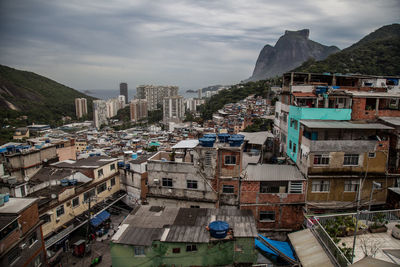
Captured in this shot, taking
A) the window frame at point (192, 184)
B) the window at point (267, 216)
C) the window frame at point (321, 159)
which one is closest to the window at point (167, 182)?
the window frame at point (192, 184)

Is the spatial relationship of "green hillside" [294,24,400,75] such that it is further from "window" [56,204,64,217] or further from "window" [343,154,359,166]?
"window" [56,204,64,217]

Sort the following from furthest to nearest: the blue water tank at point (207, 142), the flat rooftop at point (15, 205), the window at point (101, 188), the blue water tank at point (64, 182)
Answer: the window at point (101, 188) → the blue water tank at point (64, 182) → the blue water tank at point (207, 142) → the flat rooftop at point (15, 205)

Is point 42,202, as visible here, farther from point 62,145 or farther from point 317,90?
point 317,90

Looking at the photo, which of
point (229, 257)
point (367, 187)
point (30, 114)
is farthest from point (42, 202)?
point (30, 114)

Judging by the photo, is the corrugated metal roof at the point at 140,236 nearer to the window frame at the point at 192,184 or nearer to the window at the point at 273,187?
the window frame at the point at 192,184

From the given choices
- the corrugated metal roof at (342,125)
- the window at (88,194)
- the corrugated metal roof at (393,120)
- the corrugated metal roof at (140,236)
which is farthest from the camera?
the window at (88,194)

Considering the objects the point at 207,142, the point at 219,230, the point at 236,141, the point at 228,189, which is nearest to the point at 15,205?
the point at 219,230
